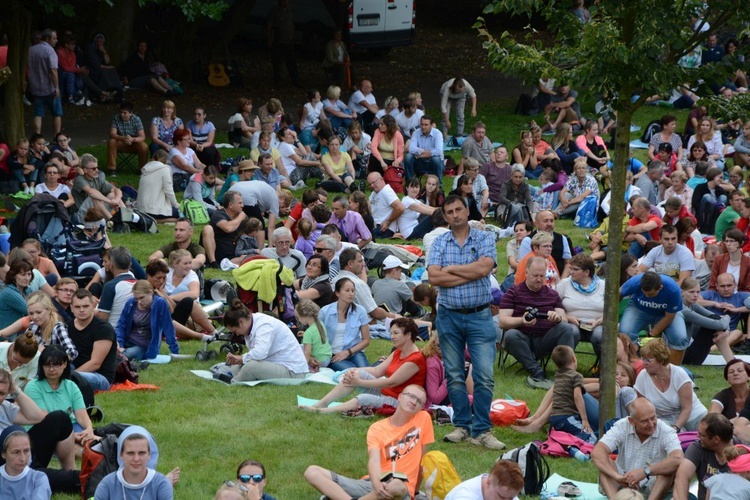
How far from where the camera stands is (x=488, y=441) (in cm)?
1023

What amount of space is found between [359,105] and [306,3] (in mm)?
6393

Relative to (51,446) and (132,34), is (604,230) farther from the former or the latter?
(132,34)

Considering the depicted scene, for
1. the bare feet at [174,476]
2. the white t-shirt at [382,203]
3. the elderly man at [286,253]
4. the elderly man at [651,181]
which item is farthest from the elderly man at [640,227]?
the bare feet at [174,476]

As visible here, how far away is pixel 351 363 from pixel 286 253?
2.97 meters

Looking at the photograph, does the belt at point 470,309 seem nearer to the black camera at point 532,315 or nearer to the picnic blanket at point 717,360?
the black camera at point 532,315

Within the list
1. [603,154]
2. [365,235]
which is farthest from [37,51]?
[603,154]

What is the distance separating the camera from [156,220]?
1911cm

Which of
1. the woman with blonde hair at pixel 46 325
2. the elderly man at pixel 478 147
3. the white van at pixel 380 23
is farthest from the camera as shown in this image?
the white van at pixel 380 23

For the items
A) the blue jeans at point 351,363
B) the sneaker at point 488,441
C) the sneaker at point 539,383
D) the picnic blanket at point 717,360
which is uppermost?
the sneaker at point 488,441

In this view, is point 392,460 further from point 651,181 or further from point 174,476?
point 651,181

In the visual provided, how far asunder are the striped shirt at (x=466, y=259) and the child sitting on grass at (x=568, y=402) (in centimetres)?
131

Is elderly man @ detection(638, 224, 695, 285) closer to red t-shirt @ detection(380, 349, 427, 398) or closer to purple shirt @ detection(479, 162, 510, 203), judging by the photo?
red t-shirt @ detection(380, 349, 427, 398)

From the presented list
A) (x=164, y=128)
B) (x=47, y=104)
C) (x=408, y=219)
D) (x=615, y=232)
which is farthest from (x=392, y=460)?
(x=47, y=104)

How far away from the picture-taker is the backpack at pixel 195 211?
1936 cm
